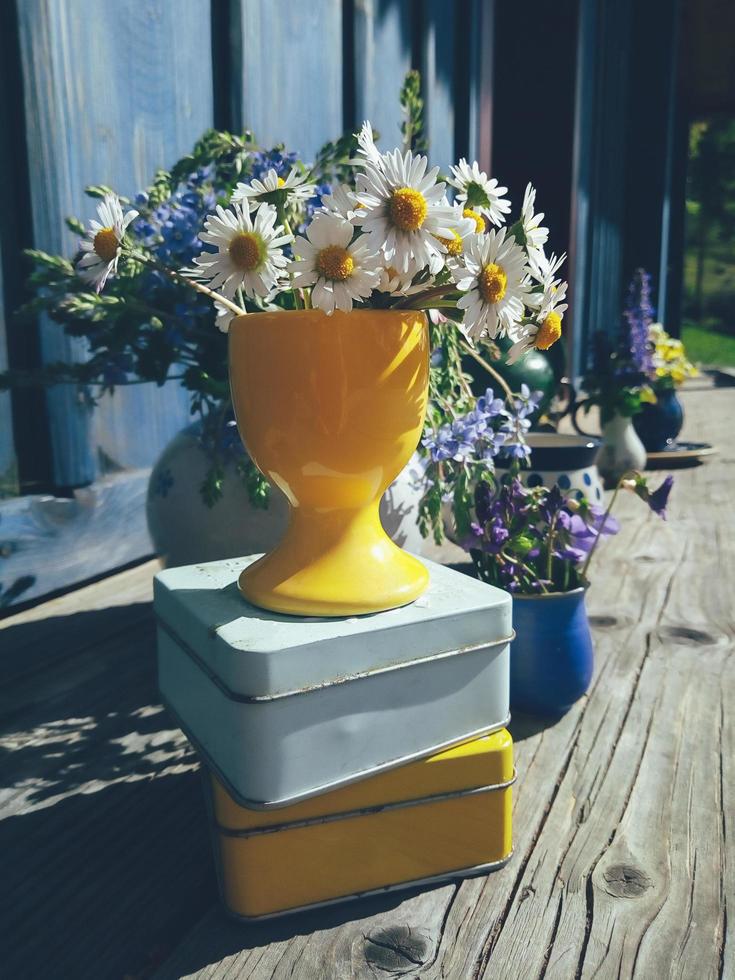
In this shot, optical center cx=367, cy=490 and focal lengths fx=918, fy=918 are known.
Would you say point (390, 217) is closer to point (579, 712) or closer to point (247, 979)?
point (247, 979)

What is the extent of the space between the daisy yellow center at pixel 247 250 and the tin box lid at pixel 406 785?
49 cm

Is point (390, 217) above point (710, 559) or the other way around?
above

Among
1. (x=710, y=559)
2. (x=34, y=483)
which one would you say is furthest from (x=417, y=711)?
(x=710, y=559)

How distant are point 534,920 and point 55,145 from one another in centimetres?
150

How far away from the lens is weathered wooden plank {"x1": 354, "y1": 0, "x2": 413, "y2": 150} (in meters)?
2.69

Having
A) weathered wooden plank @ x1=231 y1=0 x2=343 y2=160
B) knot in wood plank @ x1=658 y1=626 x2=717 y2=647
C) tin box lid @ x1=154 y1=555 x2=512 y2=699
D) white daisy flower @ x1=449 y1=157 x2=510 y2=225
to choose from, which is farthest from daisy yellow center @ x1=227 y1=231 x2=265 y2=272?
weathered wooden plank @ x1=231 y1=0 x2=343 y2=160

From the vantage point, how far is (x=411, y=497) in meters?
1.40

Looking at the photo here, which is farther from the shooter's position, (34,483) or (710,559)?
(710,559)

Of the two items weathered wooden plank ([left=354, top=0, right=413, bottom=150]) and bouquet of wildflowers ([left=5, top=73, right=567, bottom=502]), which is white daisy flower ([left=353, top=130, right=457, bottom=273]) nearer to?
bouquet of wildflowers ([left=5, top=73, right=567, bottom=502])

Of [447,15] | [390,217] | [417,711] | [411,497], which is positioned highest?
[447,15]

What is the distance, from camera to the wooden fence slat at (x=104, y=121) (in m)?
1.65

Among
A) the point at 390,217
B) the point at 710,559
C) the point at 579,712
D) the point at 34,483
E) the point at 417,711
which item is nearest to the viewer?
the point at 390,217

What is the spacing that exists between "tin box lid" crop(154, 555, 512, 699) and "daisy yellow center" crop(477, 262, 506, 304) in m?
0.30

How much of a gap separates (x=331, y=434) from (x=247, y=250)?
0.19 metres
